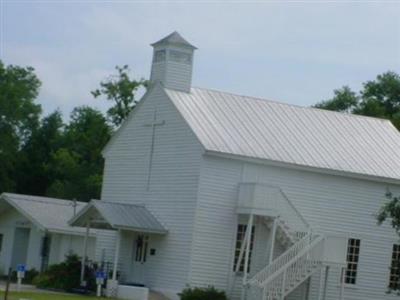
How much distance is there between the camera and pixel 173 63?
49.7m

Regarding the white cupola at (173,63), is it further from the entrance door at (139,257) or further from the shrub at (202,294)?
the shrub at (202,294)

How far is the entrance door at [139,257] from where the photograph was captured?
48594mm

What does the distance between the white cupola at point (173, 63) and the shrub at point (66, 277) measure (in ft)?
26.5

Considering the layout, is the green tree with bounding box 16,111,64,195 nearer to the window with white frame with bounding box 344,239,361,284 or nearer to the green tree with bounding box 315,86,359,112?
the green tree with bounding box 315,86,359,112

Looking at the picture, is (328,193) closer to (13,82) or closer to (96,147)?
(96,147)

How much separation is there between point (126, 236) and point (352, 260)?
9.25 m

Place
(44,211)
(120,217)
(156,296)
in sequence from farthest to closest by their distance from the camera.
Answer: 1. (44,211)
2. (120,217)
3. (156,296)

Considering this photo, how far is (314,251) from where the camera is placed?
4631 cm

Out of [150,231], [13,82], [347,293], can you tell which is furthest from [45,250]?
[13,82]

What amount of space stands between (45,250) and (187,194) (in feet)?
47.2

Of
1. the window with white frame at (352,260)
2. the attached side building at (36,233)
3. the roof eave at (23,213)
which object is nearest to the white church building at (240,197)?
the window with white frame at (352,260)

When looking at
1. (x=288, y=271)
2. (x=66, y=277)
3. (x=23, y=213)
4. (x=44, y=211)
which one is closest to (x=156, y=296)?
(x=66, y=277)

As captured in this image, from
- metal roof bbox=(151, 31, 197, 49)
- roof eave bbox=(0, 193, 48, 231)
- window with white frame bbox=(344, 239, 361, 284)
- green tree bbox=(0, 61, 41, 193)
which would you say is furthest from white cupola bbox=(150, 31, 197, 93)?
green tree bbox=(0, 61, 41, 193)

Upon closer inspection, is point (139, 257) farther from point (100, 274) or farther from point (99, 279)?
point (99, 279)
